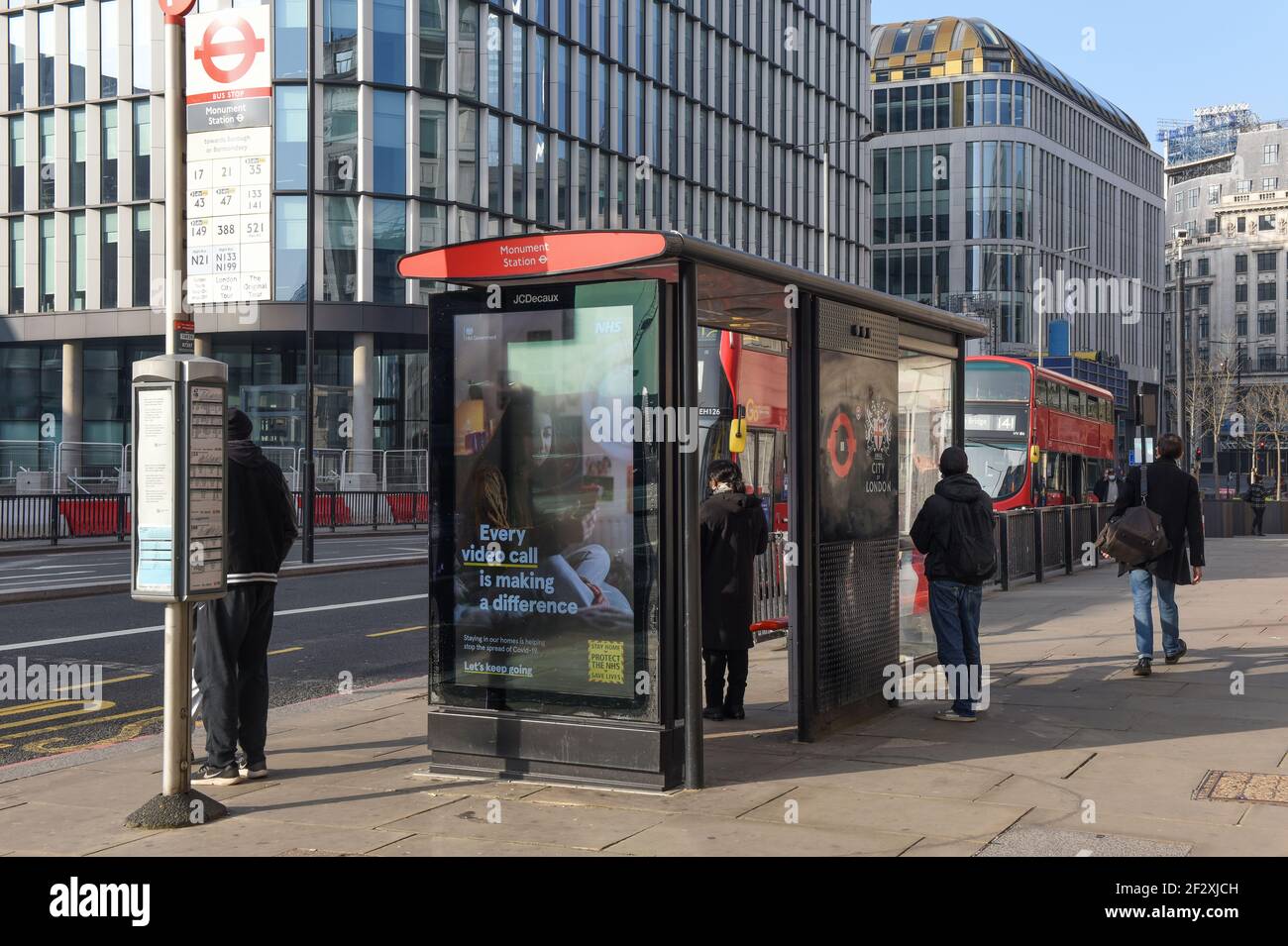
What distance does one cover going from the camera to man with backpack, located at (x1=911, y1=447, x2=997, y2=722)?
8.92m

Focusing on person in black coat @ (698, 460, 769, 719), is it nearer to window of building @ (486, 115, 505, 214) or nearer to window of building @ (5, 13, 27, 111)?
window of building @ (486, 115, 505, 214)

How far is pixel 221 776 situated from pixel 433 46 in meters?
39.5

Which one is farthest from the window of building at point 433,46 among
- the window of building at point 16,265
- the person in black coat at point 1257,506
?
the person in black coat at point 1257,506

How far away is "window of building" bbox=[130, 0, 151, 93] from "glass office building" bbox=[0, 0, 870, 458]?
0.07 m

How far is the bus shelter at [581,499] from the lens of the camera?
22.2 feet

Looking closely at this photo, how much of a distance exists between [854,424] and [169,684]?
→ 4.31 meters

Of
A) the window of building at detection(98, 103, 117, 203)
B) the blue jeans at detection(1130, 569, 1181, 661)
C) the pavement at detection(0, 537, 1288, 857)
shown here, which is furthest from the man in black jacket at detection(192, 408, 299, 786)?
the window of building at detection(98, 103, 117, 203)

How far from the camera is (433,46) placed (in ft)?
143

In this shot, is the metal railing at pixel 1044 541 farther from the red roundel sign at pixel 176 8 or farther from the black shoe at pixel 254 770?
the red roundel sign at pixel 176 8

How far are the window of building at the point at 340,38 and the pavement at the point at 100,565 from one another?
56.8 feet

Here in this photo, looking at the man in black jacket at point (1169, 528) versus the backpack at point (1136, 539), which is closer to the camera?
the backpack at point (1136, 539)

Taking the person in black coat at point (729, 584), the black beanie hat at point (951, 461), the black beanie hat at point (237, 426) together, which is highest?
the black beanie hat at point (237, 426)

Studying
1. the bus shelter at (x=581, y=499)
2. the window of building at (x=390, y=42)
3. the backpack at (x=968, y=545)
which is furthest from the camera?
the window of building at (x=390, y=42)
